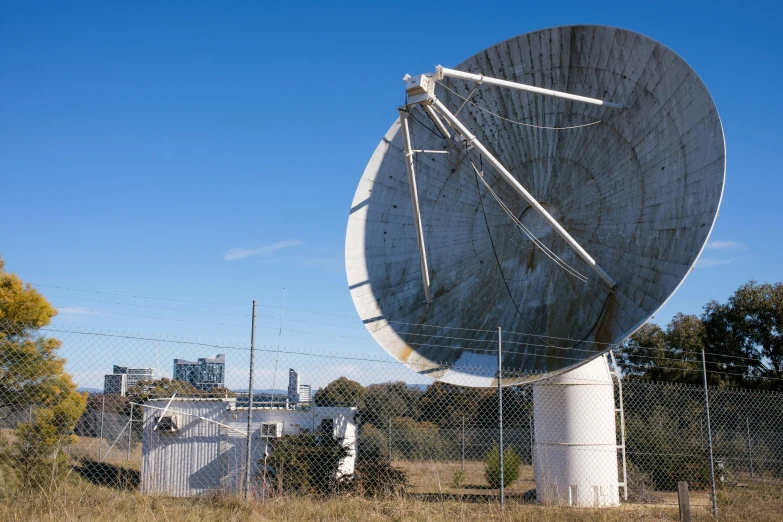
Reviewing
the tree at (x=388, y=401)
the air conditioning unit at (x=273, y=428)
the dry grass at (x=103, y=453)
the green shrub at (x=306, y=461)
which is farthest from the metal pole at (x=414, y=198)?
the tree at (x=388, y=401)

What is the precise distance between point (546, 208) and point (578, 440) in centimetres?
474

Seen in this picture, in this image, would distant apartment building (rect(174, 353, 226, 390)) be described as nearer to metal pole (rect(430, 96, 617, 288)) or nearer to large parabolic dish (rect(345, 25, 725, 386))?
large parabolic dish (rect(345, 25, 725, 386))

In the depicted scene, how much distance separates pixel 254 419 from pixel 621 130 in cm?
1346

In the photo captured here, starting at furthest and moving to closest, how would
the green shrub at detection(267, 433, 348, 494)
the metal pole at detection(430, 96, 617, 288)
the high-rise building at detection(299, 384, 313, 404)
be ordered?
the green shrub at detection(267, 433, 348, 494) < the metal pole at detection(430, 96, 617, 288) < the high-rise building at detection(299, 384, 313, 404)

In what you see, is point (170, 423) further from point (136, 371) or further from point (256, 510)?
point (256, 510)

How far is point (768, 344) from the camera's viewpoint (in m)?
35.2

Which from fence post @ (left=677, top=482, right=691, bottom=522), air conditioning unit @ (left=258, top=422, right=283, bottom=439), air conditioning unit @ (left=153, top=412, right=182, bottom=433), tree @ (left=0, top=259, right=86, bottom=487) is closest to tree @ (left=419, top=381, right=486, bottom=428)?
air conditioning unit @ (left=258, top=422, right=283, bottom=439)

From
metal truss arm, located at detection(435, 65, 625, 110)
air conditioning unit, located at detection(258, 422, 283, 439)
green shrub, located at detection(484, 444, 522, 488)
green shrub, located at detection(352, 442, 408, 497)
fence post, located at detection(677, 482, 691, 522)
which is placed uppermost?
metal truss arm, located at detection(435, 65, 625, 110)

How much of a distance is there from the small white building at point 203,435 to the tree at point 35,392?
5.80 metres

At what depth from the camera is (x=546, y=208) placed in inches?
585

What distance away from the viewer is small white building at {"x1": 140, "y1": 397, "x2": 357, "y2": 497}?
836 inches

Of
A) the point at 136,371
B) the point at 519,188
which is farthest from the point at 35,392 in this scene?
the point at 519,188

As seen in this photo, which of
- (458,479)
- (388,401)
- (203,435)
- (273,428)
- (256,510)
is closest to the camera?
(256,510)

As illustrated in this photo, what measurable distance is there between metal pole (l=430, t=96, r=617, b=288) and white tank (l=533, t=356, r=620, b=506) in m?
2.82
